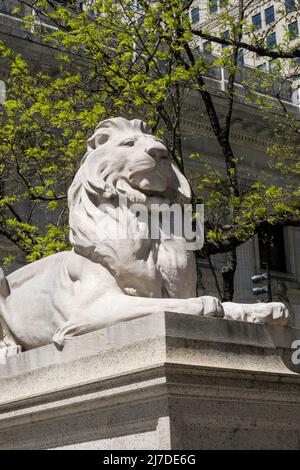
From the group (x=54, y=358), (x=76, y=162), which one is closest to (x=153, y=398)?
(x=54, y=358)

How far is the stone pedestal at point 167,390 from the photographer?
535 centimetres

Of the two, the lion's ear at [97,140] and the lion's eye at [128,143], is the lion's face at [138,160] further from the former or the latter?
the lion's ear at [97,140]

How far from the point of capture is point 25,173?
19.1m

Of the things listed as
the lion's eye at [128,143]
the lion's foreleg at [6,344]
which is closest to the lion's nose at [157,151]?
the lion's eye at [128,143]

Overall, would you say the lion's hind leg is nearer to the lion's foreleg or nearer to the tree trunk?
the lion's foreleg

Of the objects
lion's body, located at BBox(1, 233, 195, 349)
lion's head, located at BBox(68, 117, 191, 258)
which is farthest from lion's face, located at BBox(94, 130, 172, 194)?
lion's body, located at BBox(1, 233, 195, 349)

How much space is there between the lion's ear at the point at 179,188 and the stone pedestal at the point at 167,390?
127 centimetres

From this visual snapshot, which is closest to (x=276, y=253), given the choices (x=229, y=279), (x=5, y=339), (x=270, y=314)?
(x=229, y=279)

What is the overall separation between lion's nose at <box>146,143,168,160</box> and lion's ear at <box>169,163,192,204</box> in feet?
0.68

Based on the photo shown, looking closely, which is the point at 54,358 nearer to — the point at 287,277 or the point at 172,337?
the point at 172,337

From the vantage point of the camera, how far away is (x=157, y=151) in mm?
6621

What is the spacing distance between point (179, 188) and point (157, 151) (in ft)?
1.23

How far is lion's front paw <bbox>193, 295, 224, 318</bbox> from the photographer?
5.84 meters
